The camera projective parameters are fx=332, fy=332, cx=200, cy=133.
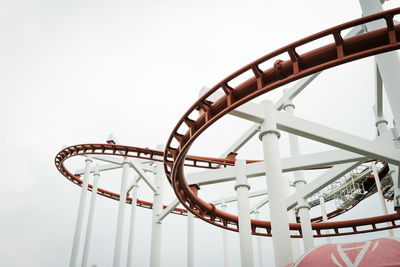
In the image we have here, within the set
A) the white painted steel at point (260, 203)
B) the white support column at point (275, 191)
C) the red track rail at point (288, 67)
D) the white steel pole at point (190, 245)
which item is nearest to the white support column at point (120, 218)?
the white steel pole at point (190, 245)

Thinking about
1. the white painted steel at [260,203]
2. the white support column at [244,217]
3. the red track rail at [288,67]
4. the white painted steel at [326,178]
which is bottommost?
the white support column at [244,217]

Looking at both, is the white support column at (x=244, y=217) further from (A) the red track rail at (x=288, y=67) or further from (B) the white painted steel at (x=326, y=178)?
(B) the white painted steel at (x=326, y=178)

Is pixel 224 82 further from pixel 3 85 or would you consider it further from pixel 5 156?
pixel 5 156

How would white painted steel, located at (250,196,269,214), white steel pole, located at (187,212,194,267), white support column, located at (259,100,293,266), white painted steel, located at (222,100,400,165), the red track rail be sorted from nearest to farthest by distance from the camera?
the red track rail → white support column, located at (259,100,293,266) → white painted steel, located at (222,100,400,165) → white steel pole, located at (187,212,194,267) → white painted steel, located at (250,196,269,214)

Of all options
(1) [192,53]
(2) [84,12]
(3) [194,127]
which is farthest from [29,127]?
(3) [194,127]

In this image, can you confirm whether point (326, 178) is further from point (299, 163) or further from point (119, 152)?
point (119, 152)

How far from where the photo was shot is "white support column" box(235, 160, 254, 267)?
7845mm

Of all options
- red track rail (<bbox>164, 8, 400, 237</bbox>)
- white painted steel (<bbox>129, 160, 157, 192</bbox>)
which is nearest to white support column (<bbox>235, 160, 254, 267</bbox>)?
red track rail (<bbox>164, 8, 400, 237</bbox>)

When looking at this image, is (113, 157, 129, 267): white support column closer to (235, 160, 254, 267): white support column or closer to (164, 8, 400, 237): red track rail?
(164, 8, 400, 237): red track rail

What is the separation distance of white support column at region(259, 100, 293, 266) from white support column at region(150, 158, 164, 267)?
759cm

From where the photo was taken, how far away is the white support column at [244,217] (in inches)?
309

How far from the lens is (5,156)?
19625 mm

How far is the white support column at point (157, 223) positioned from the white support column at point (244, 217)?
5582 mm

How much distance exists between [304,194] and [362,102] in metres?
9.35
